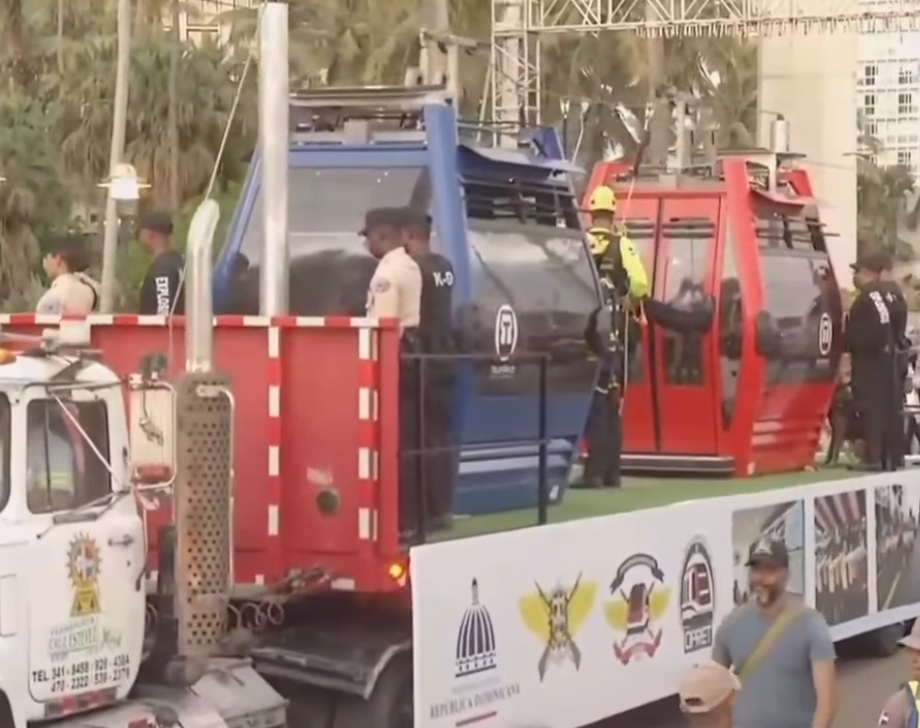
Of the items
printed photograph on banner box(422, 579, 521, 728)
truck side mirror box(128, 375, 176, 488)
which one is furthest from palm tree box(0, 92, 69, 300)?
truck side mirror box(128, 375, 176, 488)

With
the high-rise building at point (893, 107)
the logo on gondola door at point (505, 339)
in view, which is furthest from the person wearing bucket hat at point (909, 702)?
the high-rise building at point (893, 107)

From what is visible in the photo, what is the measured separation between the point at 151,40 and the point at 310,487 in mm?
36134

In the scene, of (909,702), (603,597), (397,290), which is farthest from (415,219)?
(909,702)

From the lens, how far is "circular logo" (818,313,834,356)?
1472 cm

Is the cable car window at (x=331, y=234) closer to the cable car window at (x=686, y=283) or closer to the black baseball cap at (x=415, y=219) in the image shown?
the black baseball cap at (x=415, y=219)

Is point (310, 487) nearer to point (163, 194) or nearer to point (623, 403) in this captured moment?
point (623, 403)

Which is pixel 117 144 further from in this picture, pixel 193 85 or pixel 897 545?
pixel 897 545

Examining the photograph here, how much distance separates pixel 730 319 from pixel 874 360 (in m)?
1.23

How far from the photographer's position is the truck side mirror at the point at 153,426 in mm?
7820

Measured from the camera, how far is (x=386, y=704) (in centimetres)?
862

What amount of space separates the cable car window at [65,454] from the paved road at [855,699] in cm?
494

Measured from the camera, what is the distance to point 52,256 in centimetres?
1002

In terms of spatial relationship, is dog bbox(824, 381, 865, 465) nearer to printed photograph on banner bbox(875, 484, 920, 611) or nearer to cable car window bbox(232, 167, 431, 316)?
printed photograph on banner bbox(875, 484, 920, 611)

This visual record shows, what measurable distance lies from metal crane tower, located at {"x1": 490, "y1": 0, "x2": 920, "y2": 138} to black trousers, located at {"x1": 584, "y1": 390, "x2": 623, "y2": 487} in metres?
15.5
